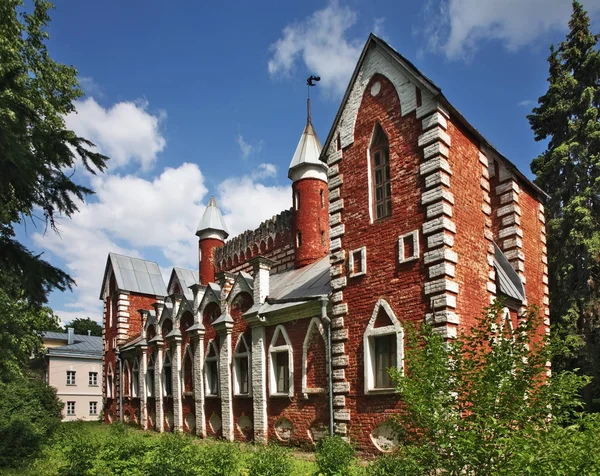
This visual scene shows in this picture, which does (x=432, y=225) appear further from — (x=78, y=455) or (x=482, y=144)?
(x=78, y=455)

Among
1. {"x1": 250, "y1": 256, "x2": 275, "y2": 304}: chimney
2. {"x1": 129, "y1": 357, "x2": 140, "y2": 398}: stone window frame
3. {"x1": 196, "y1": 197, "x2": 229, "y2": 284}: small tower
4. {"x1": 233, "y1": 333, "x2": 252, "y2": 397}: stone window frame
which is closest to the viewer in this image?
{"x1": 250, "y1": 256, "x2": 275, "y2": 304}: chimney

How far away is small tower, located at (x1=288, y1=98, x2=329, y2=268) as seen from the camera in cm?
2541

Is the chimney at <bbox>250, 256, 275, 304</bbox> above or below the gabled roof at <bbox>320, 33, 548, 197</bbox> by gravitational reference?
below

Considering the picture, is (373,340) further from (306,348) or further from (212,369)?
(212,369)

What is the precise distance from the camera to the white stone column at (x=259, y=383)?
18.1 meters

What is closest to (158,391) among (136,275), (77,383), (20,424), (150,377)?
(150,377)

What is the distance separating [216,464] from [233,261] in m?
21.5

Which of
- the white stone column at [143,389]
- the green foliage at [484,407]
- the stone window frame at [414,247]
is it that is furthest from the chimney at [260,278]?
the green foliage at [484,407]

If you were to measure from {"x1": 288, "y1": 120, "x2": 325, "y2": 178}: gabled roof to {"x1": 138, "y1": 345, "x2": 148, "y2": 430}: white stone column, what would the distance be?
1200 cm

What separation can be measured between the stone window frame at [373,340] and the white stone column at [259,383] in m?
5.53

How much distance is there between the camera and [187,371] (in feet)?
80.3

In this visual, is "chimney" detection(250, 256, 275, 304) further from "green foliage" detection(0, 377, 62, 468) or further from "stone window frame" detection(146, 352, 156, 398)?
"stone window frame" detection(146, 352, 156, 398)

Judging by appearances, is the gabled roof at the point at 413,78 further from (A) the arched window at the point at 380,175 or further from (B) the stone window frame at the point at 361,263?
(B) the stone window frame at the point at 361,263

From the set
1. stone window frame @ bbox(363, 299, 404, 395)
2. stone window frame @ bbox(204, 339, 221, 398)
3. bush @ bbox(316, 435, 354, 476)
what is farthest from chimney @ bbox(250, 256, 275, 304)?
bush @ bbox(316, 435, 354, 476)
